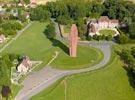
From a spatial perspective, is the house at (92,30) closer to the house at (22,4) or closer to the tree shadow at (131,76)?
the tree shadow at (131,76)

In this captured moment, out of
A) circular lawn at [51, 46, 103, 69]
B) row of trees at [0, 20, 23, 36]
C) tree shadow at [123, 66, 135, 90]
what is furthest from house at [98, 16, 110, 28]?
tree shadow at [123, 66, 135, 90]

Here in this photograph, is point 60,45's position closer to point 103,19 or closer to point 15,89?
point 103,19

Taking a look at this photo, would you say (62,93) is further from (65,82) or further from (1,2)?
(1,2)

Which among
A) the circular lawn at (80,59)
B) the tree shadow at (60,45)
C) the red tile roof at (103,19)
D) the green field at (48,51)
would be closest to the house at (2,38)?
the green field at (48,51)

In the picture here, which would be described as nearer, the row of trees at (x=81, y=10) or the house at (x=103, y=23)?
the house at (x=103, y=23)

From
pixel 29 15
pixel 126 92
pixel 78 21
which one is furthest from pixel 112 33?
pixel 126 92

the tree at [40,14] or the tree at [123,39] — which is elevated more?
the tree at [40,14]
